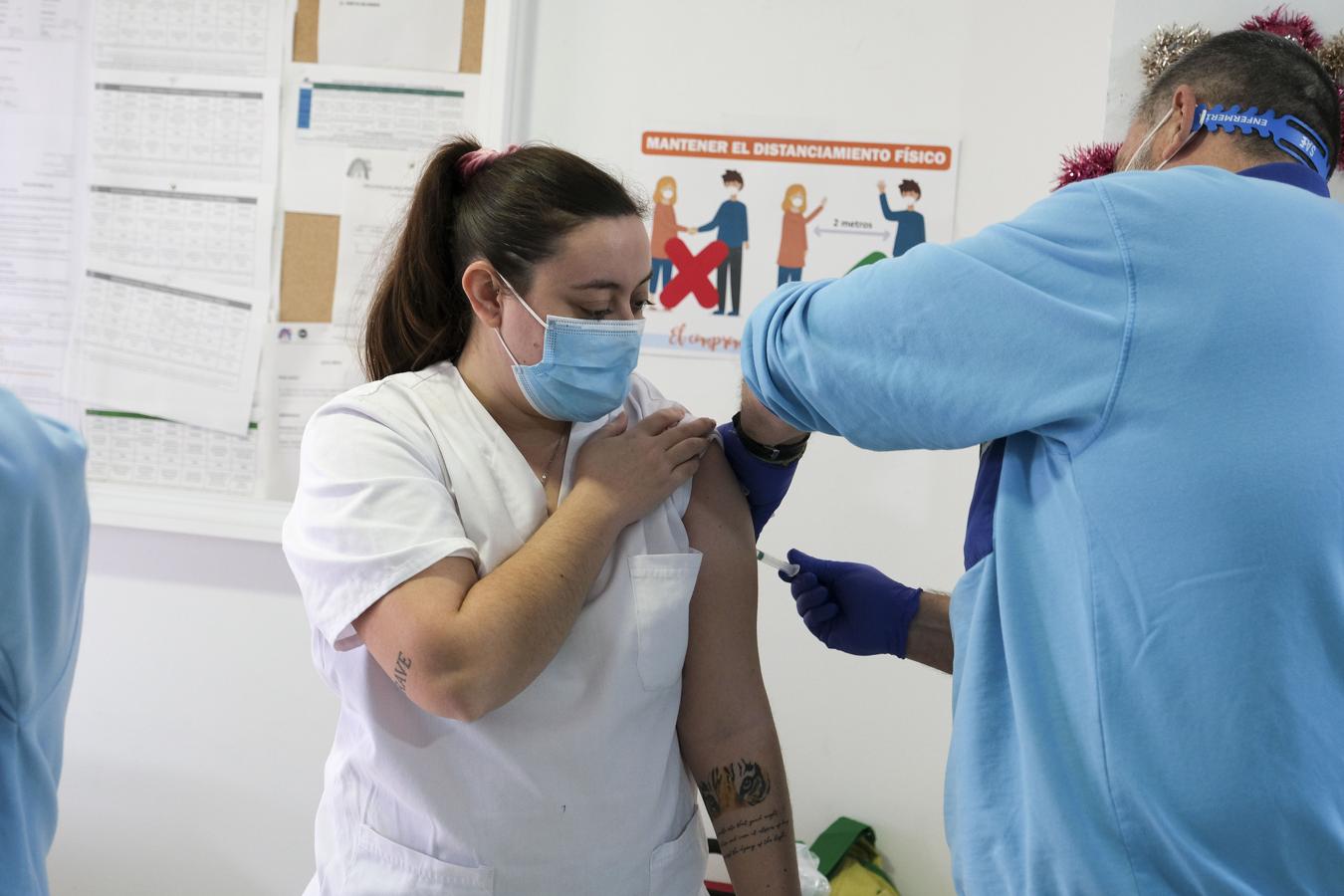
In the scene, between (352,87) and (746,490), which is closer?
(746,490)

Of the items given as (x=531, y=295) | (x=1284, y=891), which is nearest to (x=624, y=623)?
(x=531, y=295)

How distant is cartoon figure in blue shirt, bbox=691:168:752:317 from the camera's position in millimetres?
2426

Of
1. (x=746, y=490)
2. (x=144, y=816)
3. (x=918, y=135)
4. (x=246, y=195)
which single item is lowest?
(x=144, y=816)

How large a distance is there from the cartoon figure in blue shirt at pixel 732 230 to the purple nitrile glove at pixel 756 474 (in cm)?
96

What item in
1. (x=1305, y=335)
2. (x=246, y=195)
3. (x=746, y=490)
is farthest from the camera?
(x=246, y=195)

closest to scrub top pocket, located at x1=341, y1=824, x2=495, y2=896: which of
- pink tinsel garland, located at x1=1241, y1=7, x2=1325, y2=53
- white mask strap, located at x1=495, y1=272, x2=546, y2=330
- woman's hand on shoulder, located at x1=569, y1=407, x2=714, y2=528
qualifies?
woman's hand on shoulder, located at x1=569, y1=407, x2=714, y2=528

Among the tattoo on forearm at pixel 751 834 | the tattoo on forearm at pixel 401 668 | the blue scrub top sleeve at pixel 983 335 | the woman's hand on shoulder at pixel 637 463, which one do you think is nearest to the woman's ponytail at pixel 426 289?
the woman's hand on shoulder at pixel 637 463

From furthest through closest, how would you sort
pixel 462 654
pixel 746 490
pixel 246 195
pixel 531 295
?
pixel 246 195
pixel 746 490
pixel 531 295
pixel 462 654

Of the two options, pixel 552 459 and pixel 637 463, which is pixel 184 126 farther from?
pixel 637 463

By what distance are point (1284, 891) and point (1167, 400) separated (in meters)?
0.42

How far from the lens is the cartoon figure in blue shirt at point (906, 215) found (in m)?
2.37

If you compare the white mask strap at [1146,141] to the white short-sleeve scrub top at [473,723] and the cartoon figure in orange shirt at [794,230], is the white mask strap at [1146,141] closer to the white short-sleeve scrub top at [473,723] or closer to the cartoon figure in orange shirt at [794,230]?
the white short-sleeve scrub top at [473,723]

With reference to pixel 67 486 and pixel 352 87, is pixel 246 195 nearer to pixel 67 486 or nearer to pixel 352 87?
pixel 352 87

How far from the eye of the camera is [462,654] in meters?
1.12
